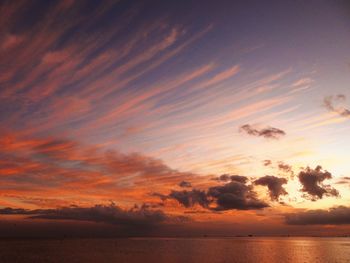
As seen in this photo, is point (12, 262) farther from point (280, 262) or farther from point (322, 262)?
point (322, 262)

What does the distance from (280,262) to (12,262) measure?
91.3m

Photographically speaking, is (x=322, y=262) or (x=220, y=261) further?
(x=322, y=262)

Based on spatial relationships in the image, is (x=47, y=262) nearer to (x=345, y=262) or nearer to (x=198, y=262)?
(x=198, y=262)

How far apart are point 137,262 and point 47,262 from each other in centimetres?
2913

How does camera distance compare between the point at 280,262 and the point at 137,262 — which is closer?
the point at 137,262

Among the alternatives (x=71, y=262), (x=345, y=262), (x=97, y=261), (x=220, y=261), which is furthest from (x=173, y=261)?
(x=345, y=262)

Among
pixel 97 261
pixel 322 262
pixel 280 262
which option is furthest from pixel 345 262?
pixel 97 261

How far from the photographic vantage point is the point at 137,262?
107 metres

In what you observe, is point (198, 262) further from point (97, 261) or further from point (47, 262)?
point (47, 262)

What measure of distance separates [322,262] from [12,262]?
108 m

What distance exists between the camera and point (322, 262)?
120 m

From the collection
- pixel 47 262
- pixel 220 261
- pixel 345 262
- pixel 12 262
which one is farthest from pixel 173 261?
pixel 345 262

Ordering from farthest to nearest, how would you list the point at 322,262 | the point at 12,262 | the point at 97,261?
the point at 322,262, the point at 97,261, the point at 12,262

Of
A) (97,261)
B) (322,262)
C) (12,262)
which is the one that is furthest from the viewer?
(322,262)
